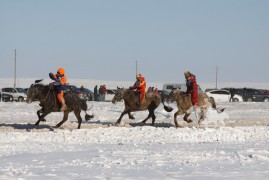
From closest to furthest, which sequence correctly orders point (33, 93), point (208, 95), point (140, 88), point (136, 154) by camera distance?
point (136, 154)
point (33, 93)
point (140, 88)
point (208, 95)

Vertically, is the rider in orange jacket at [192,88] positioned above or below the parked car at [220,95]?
above

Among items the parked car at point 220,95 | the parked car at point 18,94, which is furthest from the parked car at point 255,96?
the parked car at point 18,94

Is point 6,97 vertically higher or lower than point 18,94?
lower

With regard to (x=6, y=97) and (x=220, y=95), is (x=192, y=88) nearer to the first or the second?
(x=220, y=95)

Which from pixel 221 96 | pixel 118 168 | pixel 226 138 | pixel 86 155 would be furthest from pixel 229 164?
pixel 221 96

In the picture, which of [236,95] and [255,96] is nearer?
[236,95]

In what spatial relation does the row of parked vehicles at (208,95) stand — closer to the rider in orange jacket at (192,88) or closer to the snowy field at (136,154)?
the rider in orange jacket at (192,88)

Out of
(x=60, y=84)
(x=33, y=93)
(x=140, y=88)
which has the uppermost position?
(x=60, y=84)

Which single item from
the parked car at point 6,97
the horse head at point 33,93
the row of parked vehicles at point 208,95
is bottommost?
the parked car at point 6,97

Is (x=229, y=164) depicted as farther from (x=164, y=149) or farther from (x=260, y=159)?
(x=164, y=149)

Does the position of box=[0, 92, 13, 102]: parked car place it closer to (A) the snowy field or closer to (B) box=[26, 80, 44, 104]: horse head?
(B) box=[26, 80, 44, 104]: horse head

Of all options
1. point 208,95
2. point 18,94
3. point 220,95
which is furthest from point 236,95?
point 18,94

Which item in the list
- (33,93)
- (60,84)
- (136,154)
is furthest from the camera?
(60,84)

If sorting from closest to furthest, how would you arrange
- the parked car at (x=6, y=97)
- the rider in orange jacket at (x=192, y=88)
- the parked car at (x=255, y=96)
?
the rider in orange jacket at (x=192, y=88) < the parked car at (x=6, y=97) < the parked car at (x=255, y=96)
